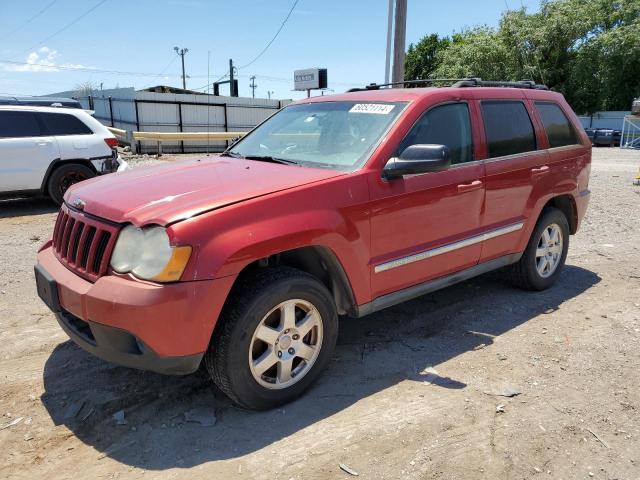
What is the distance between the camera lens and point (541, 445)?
286 centimetres

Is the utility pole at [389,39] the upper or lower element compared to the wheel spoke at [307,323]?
upper

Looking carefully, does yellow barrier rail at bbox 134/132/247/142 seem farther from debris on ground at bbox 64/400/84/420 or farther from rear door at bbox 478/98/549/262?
debris on ground at bbox 64/400/84/420

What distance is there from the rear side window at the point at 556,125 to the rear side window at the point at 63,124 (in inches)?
298

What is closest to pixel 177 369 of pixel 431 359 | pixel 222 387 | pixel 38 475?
pixel 222 387

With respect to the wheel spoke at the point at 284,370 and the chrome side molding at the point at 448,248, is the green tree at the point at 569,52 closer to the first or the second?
the chrome side molding at the point at 448,248

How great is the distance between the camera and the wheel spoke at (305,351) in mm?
3201

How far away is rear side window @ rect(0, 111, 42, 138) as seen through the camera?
8.57 meters

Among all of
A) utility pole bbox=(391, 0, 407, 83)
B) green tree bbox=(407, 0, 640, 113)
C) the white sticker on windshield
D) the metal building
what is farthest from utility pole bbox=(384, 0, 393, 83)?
green tree bbox=(407, 0, 640, 113)

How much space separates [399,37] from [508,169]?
7463 millimetres

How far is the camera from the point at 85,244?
3.01 m

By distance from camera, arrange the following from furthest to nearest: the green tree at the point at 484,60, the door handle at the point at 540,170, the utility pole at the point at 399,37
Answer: the green tree at the point at 484,60, the utility pole at the point at 399,37, the door handle at the point at 540,170

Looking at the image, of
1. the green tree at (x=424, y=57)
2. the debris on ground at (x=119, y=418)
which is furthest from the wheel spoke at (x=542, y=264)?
the green tree at (x=424, y=57)

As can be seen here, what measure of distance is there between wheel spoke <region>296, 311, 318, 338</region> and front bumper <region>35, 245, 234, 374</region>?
603 millimetres

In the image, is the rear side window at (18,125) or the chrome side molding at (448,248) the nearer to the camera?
the chrome side molding at (448,248)
